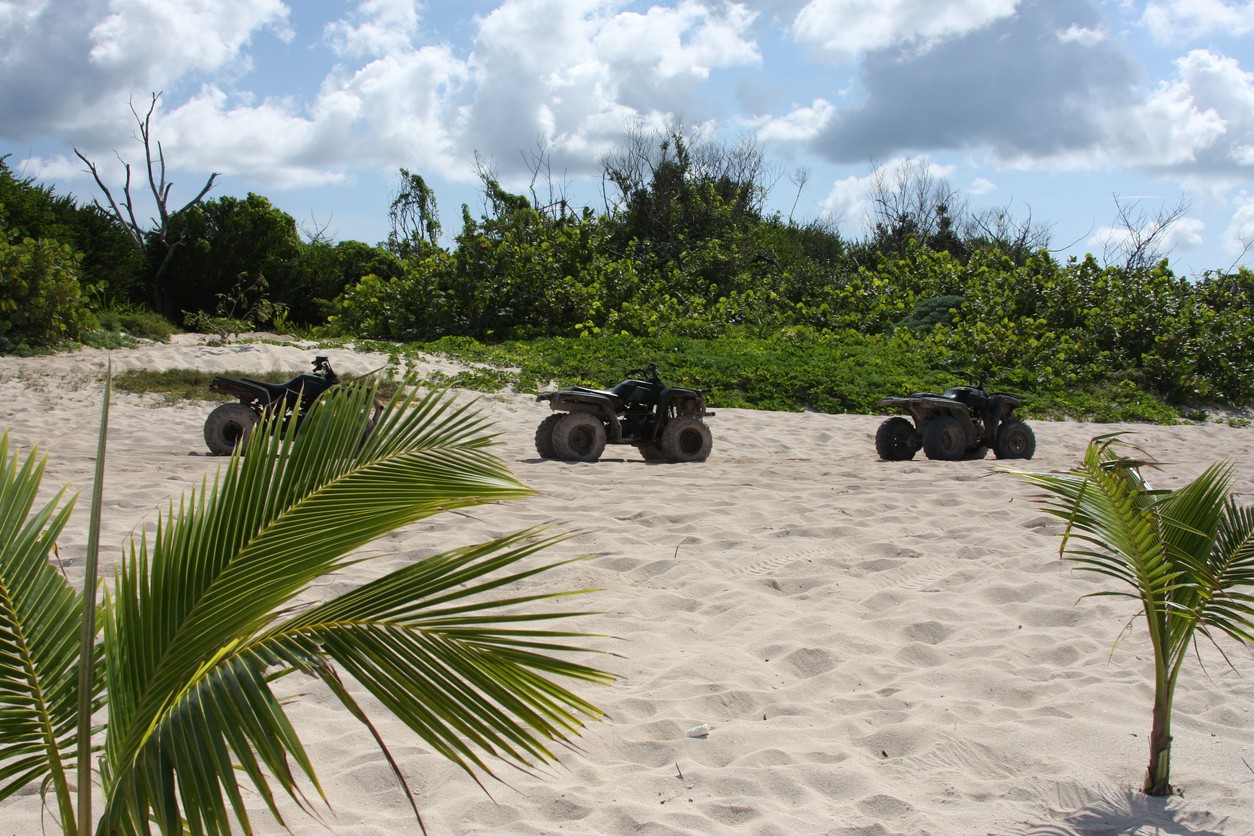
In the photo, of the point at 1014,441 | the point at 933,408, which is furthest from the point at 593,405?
the point at 1014,441

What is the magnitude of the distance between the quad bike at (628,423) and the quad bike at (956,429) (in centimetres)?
188

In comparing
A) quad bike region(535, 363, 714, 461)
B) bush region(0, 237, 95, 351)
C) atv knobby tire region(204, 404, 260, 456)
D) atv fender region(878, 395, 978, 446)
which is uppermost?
bush region(0, 237, 95, 351)

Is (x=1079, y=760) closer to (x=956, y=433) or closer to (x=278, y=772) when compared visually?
(x=278, y=772)

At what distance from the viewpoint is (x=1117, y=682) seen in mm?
3566

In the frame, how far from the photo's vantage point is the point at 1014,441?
979 cm

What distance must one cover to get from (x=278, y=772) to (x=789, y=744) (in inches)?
78.1

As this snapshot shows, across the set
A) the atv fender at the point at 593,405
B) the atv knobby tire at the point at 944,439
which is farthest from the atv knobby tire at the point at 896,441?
the atv fender at the point at 593,405

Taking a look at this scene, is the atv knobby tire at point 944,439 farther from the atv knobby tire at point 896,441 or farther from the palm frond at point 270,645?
the palm frond at point 270,645

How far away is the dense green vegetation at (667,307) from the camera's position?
47.0 ft

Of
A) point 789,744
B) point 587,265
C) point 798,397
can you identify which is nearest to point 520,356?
point 798,397

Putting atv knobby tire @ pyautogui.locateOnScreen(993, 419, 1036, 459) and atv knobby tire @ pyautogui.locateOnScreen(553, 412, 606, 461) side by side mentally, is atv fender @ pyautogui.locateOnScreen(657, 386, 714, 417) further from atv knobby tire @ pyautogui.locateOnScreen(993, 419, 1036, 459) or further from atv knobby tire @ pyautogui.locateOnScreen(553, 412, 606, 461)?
atv knobby tire @ pyautogui.locateOnScreen(993, 419, 1036, 459)

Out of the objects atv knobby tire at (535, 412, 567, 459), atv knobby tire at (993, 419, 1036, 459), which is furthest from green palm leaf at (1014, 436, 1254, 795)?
atv knobby tire at (993, 419, 1036, 459)

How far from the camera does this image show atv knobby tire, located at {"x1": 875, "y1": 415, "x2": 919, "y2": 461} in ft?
31.8

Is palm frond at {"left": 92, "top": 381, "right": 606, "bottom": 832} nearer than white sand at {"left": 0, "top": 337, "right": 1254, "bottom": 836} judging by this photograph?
Yes
